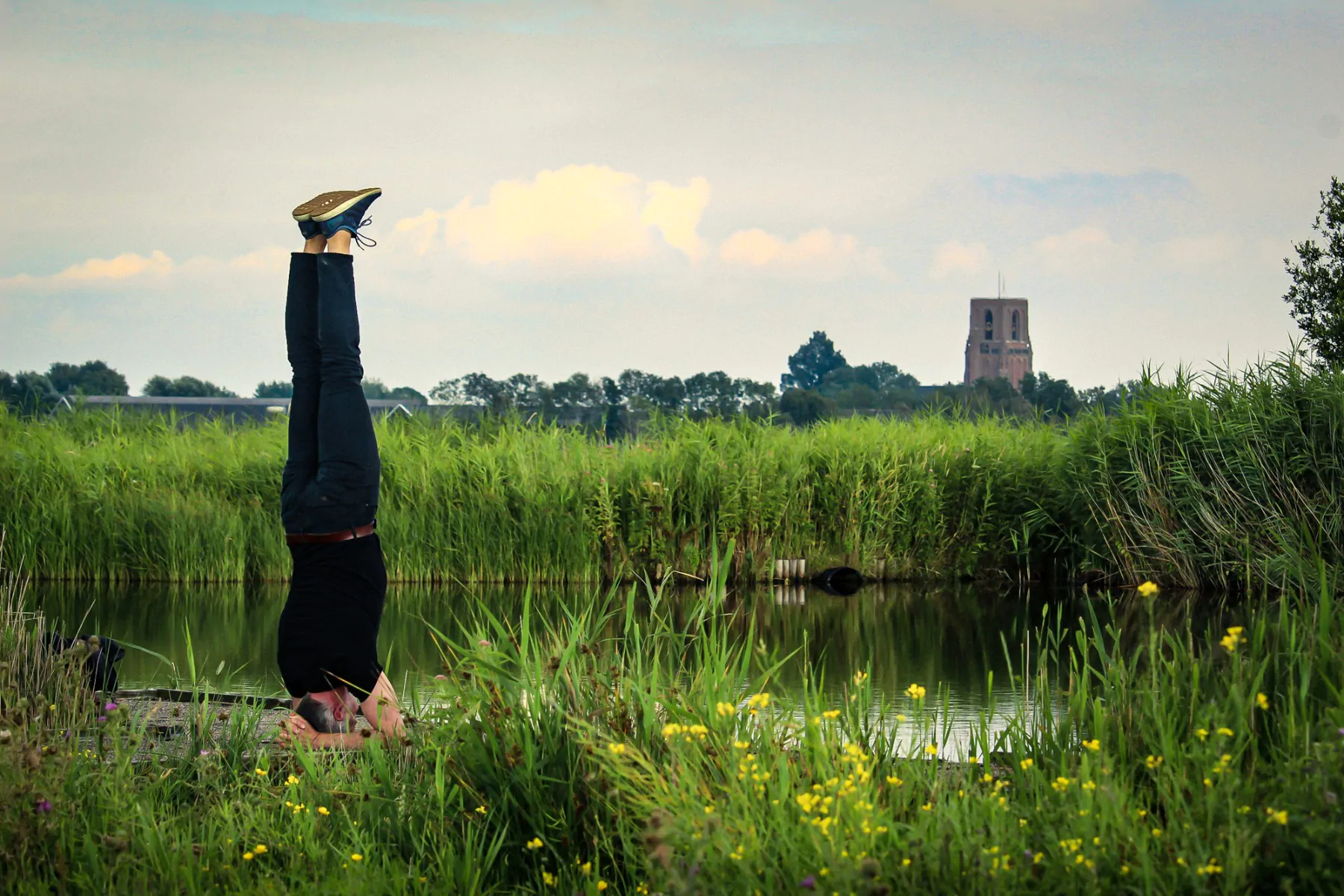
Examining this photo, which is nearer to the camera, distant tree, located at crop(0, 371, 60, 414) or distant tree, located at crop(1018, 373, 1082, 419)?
distant tree, located at crop(0, 371, 60, 414)

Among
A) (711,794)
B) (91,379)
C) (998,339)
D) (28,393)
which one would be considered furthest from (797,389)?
(998,339)

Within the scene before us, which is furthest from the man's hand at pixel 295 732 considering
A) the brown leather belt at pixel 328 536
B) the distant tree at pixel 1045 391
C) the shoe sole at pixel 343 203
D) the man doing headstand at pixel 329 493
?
the distant tree at pixel 1045 391

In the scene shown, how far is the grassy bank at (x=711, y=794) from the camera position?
2.80m

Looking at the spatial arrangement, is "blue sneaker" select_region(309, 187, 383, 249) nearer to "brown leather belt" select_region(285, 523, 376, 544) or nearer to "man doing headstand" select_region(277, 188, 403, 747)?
"man doing headstand" select_region(277, 188, 403, 747)

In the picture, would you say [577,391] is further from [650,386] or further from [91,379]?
[91,379]

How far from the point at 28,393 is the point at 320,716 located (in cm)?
1643

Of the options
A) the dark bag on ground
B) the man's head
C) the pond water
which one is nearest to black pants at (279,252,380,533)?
the man's head

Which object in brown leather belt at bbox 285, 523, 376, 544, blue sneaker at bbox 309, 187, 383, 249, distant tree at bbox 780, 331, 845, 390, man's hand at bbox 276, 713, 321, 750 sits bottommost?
man's hand at bbox 276, 713, 321, 750

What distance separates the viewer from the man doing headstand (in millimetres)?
4660

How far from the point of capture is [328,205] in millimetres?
4715

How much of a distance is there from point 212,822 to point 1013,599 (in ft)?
30.4

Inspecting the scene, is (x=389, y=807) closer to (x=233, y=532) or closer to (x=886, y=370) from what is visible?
(x=233, y=532)

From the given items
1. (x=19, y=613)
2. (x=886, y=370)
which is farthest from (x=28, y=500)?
(x=886, y=370)

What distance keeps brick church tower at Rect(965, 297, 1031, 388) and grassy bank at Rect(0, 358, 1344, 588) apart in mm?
128046
